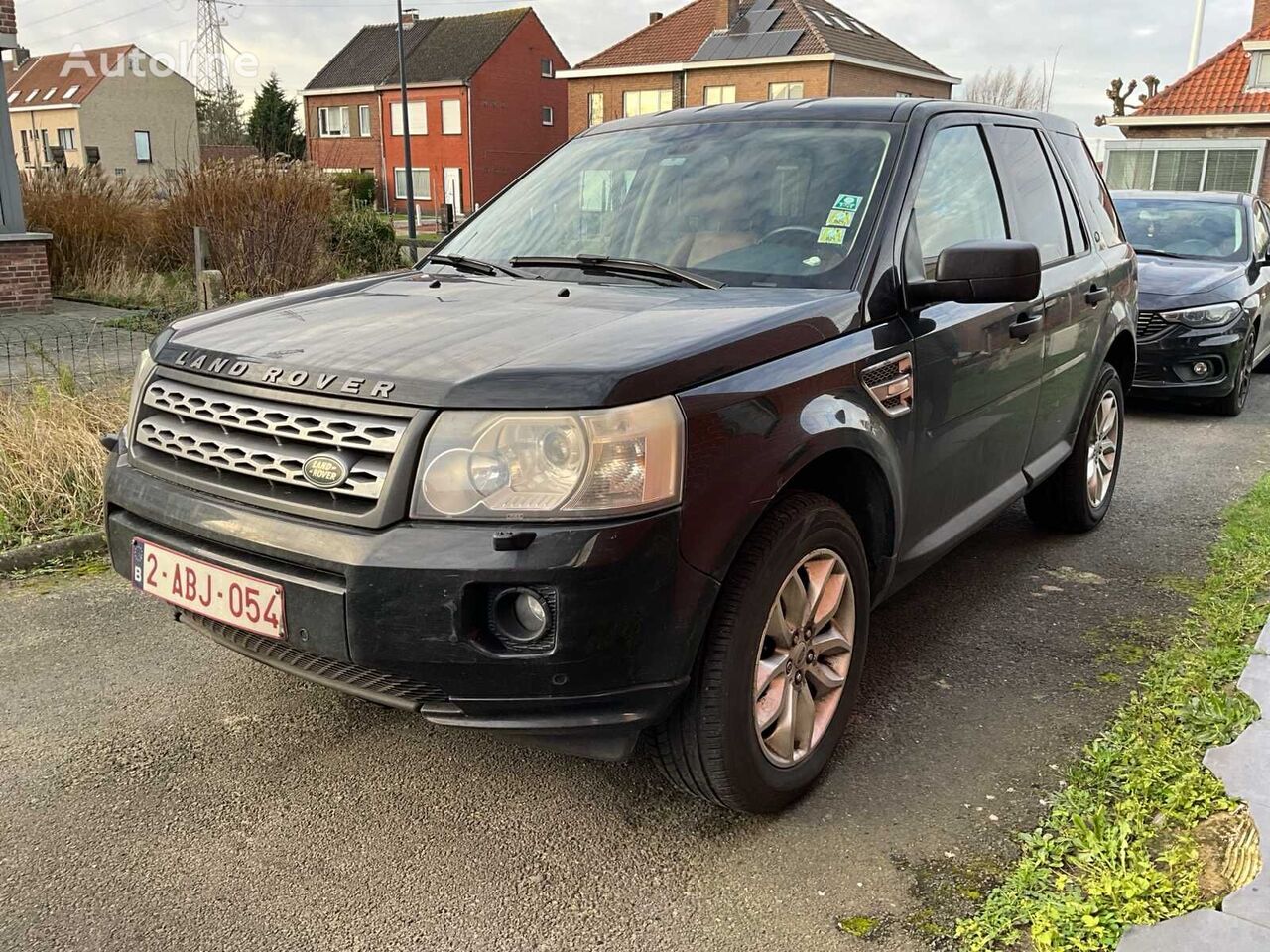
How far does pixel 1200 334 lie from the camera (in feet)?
25.8

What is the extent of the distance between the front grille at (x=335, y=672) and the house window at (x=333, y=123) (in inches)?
2266

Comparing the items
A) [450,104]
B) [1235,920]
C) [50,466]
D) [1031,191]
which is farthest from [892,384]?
[450,104]

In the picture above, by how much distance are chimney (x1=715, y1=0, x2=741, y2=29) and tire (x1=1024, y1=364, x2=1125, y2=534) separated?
136 ft

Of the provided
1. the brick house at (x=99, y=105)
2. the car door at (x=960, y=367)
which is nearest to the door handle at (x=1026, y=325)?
the car door at (x=960, y=367)

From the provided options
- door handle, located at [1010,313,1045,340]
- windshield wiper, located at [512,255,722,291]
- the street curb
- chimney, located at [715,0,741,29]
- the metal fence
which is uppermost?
chimney, located at [715,0,741,29]

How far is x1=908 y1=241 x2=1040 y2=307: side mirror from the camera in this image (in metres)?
2.98

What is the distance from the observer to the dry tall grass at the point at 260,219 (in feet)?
38.3

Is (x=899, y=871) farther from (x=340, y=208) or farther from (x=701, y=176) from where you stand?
(x=340, y=208)

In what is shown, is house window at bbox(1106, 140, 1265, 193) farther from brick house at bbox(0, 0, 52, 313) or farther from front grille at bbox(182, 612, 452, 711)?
front grille at bbox(182, 612, 452, 711)

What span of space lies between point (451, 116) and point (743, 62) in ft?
53.5

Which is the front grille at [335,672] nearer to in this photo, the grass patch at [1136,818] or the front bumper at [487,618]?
the front bumper at [487,618]

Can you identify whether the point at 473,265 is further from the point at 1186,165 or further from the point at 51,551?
the point at 1186,165

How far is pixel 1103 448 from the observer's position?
518 centimetres

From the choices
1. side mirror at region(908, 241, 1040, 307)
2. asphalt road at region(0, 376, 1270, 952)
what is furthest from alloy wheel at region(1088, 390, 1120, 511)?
side mirror at region(908, 241, 1040, 307)
